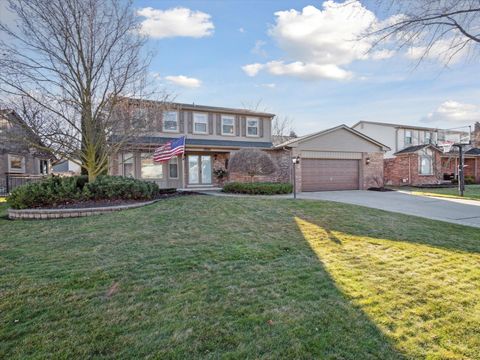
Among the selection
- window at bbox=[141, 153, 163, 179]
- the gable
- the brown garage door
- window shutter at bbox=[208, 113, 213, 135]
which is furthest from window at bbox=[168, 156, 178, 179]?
the brown garage door

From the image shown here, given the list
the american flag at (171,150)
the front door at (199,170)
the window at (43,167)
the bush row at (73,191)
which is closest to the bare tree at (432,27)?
the american flag at (171,150)

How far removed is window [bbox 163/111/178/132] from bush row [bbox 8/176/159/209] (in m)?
6.47

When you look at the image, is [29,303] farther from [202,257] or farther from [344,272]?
[344,272]

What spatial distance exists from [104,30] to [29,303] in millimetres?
9962

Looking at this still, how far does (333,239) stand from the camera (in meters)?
5.66

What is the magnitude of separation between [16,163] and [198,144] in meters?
16.8

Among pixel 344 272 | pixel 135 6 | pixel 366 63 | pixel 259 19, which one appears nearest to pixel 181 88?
pixel 135 6

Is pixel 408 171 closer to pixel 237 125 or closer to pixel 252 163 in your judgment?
pixel 237 125

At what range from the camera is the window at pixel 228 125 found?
18206mm

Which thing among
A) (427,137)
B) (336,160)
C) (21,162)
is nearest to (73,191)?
(336,160)

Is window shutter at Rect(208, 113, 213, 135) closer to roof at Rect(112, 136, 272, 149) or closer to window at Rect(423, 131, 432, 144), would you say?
roof at Rect(112, 136, 272, 149)

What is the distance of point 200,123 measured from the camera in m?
17.6

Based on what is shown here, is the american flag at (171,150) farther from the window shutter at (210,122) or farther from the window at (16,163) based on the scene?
the window at (16,163)

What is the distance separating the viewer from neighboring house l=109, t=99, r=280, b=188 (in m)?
16.2
